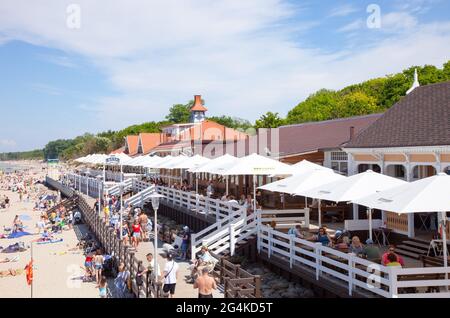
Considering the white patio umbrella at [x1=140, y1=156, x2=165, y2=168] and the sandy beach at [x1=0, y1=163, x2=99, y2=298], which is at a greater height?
the white patio umbrella at [x1=140, y1=156, x2=165, y2=168]

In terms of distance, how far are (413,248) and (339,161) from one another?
24.9 ft

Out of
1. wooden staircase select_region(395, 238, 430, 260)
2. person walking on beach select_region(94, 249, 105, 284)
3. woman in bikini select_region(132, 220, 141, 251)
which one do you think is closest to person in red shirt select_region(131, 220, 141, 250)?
woman in bikini select_region(132, 220, 141, 251)

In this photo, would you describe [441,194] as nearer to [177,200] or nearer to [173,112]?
[177,200]

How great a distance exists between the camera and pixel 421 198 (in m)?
8.95

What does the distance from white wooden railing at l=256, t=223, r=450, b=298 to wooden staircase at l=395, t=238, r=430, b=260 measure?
2372mm

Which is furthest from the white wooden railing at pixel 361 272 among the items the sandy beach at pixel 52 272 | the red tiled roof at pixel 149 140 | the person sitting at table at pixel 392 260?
the red tiled roof at pixel 149 140

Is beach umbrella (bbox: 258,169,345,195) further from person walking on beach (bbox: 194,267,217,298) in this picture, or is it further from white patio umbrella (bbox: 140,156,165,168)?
white patio umbrella (bbox: 140,156,165,168)

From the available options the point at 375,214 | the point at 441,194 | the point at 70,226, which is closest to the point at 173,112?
the point at 70,226

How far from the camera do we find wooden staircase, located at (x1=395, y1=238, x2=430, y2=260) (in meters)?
12.6

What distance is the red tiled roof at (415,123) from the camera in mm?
14534

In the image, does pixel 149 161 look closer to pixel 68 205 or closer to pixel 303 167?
pixel 68 205

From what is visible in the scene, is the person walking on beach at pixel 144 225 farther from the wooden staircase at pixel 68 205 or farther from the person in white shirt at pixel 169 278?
the wooden staircase at pixel 68 205
